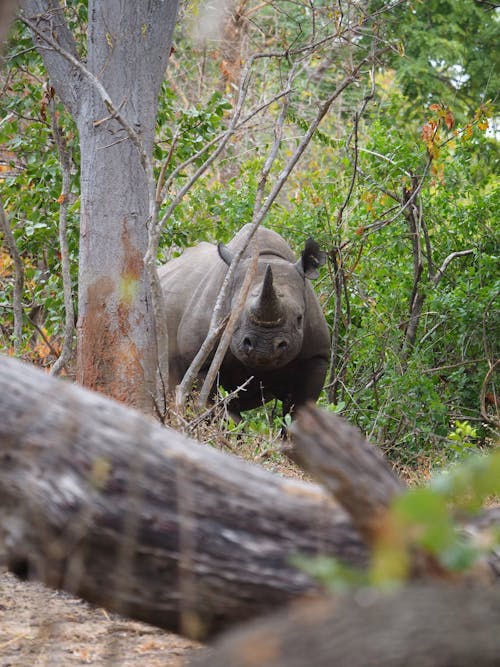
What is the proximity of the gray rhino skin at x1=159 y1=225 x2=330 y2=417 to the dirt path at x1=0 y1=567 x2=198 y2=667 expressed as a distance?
3417 mm

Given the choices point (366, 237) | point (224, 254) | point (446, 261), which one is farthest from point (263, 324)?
point (446, 261)

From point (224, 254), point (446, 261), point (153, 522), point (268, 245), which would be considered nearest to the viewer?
point (153, 522)

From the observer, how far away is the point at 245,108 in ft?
50.6

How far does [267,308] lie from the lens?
773 centimetres

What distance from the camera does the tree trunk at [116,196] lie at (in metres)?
6.41

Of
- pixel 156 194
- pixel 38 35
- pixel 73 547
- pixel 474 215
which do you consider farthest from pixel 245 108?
pixel 73 547

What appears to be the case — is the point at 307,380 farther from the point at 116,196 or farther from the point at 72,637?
the point at 72,637

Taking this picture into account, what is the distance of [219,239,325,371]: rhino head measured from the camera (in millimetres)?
7797

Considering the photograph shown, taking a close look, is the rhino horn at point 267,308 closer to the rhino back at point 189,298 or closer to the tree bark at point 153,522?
the rhino back at point 189,298

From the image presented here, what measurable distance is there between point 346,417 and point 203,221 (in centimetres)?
242

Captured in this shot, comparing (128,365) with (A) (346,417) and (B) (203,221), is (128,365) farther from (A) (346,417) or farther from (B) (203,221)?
(B) (203,221)

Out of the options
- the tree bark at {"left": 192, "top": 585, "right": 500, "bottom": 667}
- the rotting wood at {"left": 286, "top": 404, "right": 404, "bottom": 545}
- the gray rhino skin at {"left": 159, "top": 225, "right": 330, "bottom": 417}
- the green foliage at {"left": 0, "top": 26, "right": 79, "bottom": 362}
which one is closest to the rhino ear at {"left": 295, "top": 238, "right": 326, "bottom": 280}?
the gray rhino skin at {"left": 159, "top": 225, "right": 330, "bottom": 417}

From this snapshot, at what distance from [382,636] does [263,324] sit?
6202 millimetres

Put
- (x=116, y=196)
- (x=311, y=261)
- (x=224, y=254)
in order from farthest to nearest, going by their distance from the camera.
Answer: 1. (x=311, y=261)
2. (x=224, y=254)
3. (x=116, y=196)
